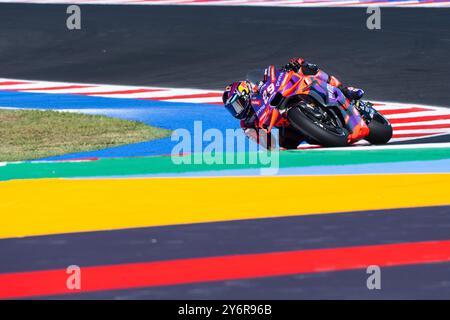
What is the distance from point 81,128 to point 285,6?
1375 cm

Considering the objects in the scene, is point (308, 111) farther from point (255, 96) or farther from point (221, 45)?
point (221, 45)

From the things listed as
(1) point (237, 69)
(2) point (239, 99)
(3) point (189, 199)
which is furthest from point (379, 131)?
(1) point (237, 69)

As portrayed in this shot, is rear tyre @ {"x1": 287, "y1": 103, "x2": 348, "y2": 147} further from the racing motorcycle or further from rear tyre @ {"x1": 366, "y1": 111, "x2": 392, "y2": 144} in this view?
rear tyre @ {"x1": 366, "y1": 111, "x2": 392, "y2": 144}

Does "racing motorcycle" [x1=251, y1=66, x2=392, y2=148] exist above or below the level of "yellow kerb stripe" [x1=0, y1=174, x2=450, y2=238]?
above

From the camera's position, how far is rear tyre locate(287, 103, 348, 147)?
1362cm

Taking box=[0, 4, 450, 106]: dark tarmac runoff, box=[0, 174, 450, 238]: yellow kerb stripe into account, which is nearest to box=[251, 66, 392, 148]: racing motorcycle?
box=[0, 174, 450, 238]: yellow kerb stripe

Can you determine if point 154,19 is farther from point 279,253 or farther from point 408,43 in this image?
point 279,253

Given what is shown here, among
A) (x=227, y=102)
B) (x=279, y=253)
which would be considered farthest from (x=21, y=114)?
(x=279, y=253)

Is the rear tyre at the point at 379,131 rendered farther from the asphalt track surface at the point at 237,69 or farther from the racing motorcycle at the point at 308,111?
the asphalt track surface at the point at 237,69

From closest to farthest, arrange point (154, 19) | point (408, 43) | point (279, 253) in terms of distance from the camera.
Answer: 1. point (279, 253)
2. point (408, 43)
3. point (154, 19)

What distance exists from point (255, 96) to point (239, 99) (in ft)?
0.75

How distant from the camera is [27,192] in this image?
39.1 ft

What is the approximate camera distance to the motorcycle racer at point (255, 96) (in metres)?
14.1

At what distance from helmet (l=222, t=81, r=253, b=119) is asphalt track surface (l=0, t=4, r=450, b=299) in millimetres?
2247
